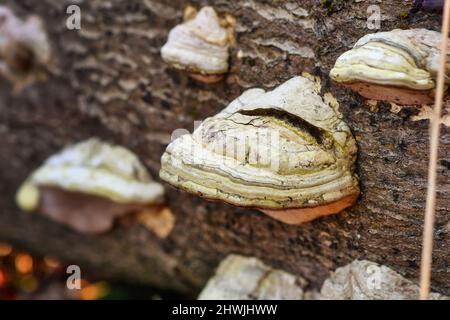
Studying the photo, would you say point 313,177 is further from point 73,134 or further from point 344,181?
point 73,134

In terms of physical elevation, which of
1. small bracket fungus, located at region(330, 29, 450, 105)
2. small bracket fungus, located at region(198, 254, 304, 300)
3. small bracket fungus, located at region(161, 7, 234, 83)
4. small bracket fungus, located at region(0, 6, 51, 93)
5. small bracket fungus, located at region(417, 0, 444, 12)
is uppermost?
small bracket fungus, located at region(0, 6, 51, 93)

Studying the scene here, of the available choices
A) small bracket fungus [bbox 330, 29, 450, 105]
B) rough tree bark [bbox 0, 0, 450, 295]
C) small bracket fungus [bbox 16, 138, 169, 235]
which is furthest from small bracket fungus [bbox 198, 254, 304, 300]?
small bracket fungus [bbox 330, 29, 450, 105]

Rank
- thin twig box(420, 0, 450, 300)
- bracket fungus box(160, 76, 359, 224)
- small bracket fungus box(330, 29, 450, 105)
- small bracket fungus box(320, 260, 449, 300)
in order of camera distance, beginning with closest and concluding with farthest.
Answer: thin twig box(420, 0, 450, 300)
small bracket fungus box(330, 29, 450, 105)
bracket fungus box(160, 76, 359, 224)
small bracket fungus box(320, 260, 449, 300)

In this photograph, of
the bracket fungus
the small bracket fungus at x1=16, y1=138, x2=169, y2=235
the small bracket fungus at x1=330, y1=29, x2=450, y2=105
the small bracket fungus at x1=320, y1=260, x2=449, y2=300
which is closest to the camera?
the small bracket fungus at x1=330, y1=29, x2=450, y2=105

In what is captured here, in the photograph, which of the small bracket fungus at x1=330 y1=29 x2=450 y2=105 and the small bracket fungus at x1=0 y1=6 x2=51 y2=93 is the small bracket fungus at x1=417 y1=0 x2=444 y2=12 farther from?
the small bracket fungus at x1=0 y1=6 x2=51 y2=93

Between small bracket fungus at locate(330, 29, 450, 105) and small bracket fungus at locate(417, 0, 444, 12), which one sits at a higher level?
small bracket fungus at locate(417, 0, 444, 12)

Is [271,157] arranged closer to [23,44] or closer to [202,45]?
[202,45]

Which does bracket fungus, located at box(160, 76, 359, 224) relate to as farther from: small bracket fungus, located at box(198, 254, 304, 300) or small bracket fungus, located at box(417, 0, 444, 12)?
small bracket fungus, located at box(198, 254, 304, 300)

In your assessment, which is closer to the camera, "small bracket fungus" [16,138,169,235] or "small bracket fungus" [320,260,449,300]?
"small bracket fungus" [320,260,449,300]

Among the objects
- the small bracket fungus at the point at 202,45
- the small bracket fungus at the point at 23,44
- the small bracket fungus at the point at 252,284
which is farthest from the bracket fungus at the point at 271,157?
the small bracket fungus at the point at 23,44
